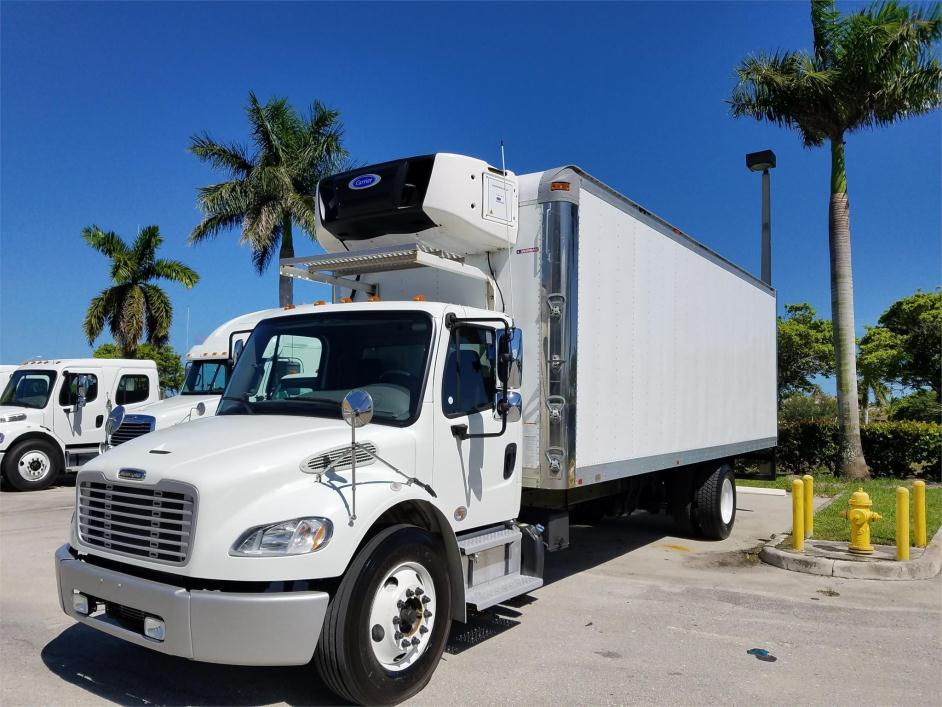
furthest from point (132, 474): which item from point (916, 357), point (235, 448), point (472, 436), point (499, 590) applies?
point (916, 357)

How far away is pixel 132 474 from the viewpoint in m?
4.13

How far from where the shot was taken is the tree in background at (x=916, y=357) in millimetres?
27419

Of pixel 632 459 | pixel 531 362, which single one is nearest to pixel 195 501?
pixel 531 362

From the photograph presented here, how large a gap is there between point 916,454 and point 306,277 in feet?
54.7

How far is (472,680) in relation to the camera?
4.76 meters

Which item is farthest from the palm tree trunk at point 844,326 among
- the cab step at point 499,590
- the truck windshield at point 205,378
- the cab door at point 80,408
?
the cab door at point 80,408

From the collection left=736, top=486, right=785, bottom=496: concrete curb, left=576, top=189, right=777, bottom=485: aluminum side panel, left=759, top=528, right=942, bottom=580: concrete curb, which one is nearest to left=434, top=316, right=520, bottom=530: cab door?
left=576, top=189, right=777, bottom=485: aluminum side panel

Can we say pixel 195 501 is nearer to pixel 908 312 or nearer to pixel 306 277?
pixel 306 277

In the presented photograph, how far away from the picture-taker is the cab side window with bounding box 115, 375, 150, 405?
1544 centimetres

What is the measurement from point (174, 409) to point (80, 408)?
421cm

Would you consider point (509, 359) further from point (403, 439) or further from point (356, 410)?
point (356, 410)

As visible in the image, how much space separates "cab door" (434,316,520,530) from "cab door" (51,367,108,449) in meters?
12.1

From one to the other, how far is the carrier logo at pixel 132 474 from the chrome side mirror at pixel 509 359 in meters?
2.39

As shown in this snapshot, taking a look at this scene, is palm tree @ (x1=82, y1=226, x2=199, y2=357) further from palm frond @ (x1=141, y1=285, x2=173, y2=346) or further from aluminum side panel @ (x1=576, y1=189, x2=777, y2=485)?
aluminum side panel @ (x1=576, y1=189, x2=777, y2=485)
